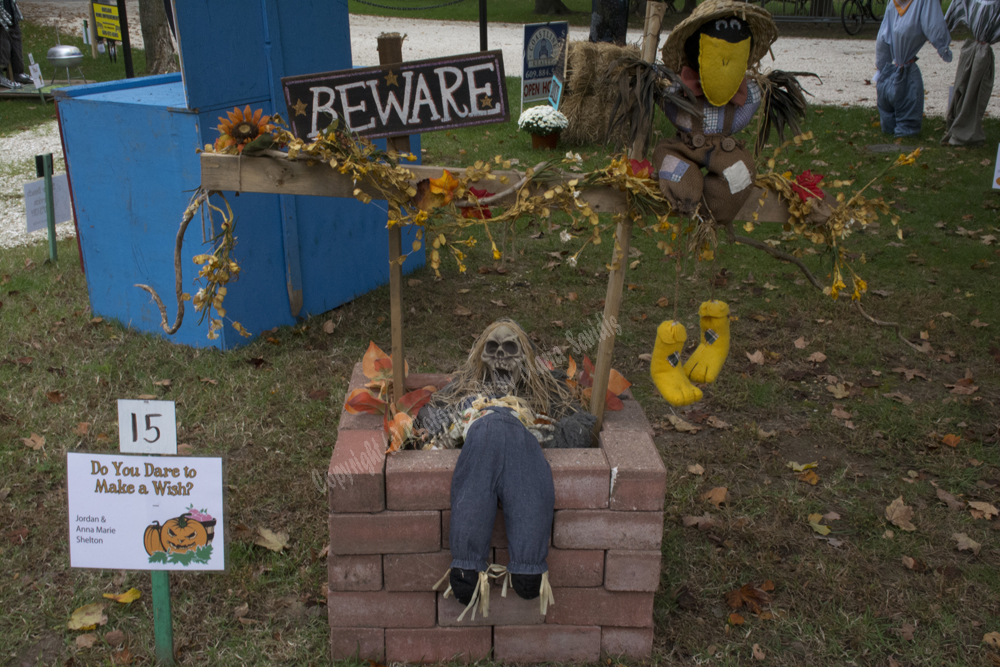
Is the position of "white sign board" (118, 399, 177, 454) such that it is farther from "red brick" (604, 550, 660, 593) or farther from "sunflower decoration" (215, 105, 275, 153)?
"red brick" (604, 550, 660, 593)

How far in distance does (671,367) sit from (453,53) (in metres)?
14.1

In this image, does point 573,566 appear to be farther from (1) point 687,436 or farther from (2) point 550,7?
(2) point 550,7

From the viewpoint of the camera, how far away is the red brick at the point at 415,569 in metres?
2.72

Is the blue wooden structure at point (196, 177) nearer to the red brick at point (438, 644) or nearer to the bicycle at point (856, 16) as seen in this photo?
the red brick at point (438, 644)

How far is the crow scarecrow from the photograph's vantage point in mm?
2457

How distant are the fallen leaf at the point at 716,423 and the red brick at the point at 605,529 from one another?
1729 mm

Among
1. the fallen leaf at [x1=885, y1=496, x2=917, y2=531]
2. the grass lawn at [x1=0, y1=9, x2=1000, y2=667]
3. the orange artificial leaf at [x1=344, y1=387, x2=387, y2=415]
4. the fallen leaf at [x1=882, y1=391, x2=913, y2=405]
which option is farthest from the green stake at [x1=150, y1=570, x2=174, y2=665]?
the fallen leaf at [x1=882, y1=391, x2=913, y2=405]

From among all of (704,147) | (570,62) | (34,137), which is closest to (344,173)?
(704,147)

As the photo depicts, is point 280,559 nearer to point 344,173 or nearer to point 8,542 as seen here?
point 8,542

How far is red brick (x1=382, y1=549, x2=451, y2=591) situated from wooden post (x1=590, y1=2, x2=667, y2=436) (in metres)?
0.73

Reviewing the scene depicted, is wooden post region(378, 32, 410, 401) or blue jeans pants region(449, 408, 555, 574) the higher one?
wooden post region(378, 32, 410, 401)

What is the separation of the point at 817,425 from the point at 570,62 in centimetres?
646

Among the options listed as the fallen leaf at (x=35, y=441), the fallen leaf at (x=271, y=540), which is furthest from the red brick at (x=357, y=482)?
the fallen leaf at (x=35, y=441)

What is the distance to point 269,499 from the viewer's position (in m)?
3.62
